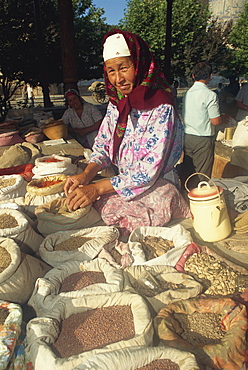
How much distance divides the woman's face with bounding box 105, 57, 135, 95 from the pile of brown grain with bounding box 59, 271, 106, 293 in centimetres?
121

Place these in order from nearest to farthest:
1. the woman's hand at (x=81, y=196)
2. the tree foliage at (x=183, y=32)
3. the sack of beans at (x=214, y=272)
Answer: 1. the sack of beans at (x=214, y=272)
2. the woman's hand at (x=81, y=196)
3. the tree foliage at (x=183, y=32)

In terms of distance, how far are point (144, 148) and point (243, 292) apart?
1.04 meters

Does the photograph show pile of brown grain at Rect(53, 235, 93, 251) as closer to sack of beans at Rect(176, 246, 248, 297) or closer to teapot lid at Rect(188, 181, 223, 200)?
sack of beans at Rect(176, 246, 248, 297)

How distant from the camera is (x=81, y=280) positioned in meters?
1.63

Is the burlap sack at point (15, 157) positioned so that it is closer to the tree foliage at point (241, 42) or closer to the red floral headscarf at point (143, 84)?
the red floral headscarf at point (143, 84)

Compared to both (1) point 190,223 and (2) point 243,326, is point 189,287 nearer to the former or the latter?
(2) point 243,326

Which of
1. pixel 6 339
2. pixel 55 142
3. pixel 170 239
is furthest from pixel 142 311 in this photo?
pixel 55 142

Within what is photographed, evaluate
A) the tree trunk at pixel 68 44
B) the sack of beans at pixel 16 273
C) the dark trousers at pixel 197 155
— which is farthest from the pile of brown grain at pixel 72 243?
the tree trunk at pixel 68 44

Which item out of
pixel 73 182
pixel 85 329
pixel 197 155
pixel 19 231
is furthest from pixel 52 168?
pixel 197 155

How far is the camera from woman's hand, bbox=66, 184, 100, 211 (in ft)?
6.59

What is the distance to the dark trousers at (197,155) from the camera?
3.62 m

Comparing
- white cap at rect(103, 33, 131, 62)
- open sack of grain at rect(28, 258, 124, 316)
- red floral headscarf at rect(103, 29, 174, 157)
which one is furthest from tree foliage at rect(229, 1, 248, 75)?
open sack of grain at rect(28, 258, 124, 316)

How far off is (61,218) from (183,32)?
70.1 feet

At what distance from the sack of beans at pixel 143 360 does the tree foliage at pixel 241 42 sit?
67.8 ft
